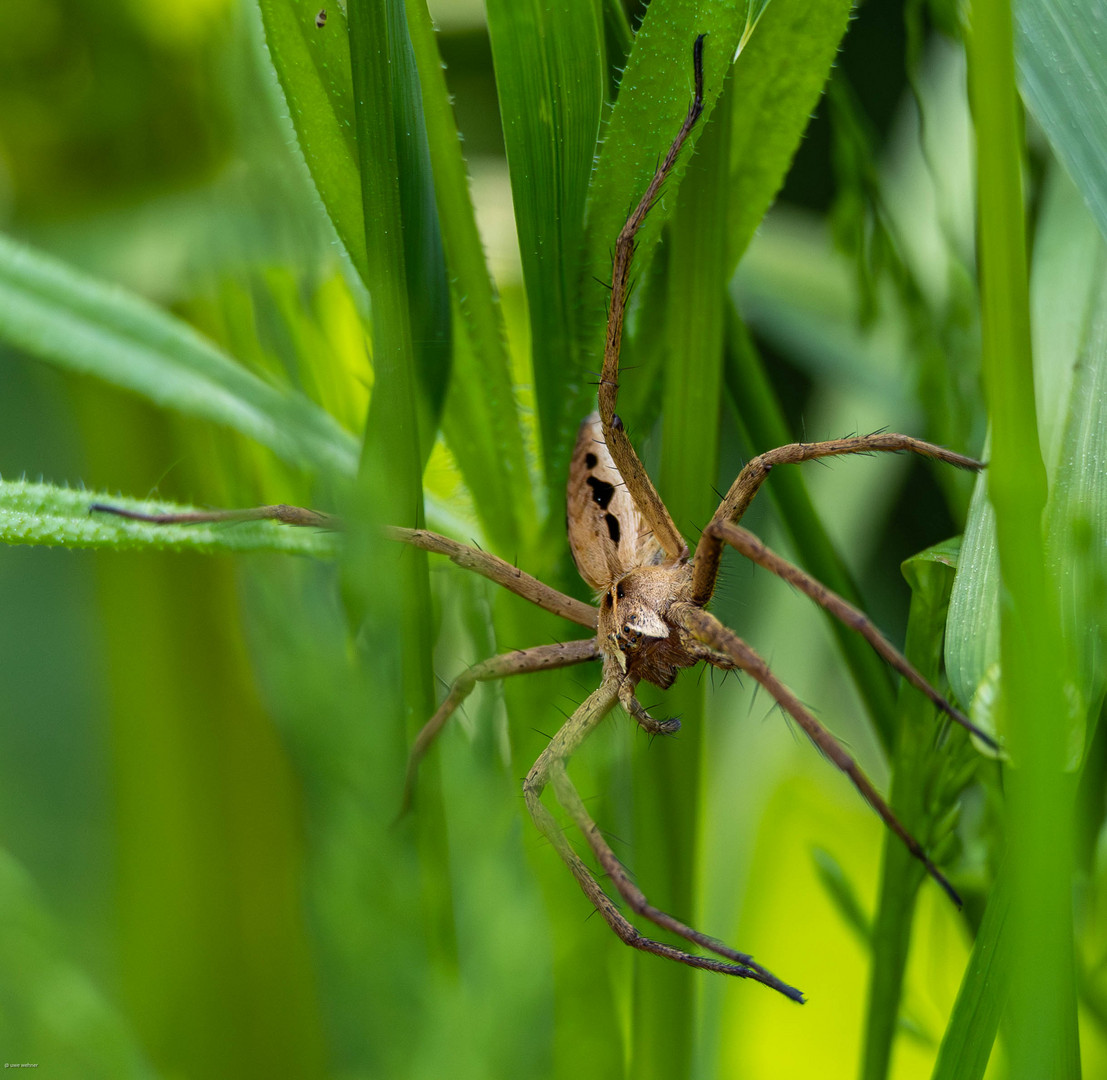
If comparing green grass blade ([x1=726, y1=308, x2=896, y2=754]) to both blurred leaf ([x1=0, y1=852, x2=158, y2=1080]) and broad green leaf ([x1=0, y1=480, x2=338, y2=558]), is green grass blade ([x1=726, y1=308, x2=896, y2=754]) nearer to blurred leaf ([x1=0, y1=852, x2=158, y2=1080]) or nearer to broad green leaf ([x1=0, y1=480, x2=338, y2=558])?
broad green leaf ([x1=0, y1=480, x2=338, y2=558])

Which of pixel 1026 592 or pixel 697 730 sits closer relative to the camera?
pixel 1026 592

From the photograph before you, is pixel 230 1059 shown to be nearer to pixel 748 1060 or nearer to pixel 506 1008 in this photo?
pixel 506 1008

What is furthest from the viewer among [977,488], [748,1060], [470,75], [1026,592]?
[470,75]

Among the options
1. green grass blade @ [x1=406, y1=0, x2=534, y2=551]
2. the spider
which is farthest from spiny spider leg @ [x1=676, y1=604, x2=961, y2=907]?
green grass blade @ [x1=406, y1=0, x2=534, y2=551]

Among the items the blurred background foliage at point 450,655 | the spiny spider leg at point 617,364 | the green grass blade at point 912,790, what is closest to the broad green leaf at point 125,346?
the blurred background foliage at point 450,655

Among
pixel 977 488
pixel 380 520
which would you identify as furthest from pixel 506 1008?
pixel 977 488

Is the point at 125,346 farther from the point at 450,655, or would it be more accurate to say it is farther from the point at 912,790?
the point at 912,790

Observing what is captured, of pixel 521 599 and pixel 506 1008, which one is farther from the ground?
pixel 521 599
